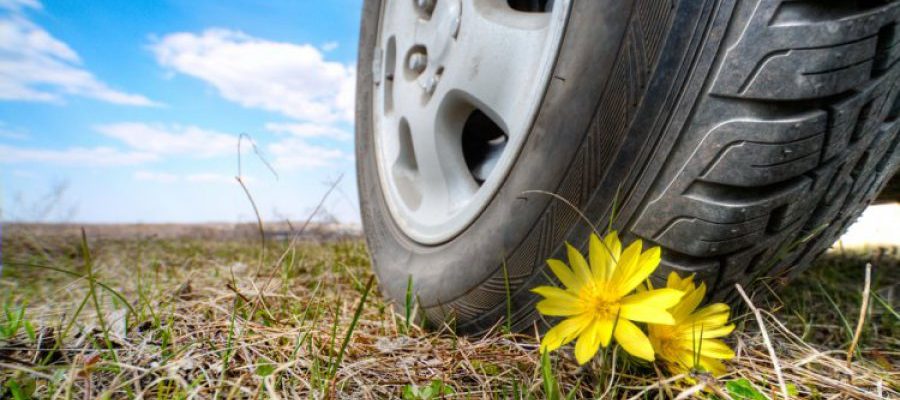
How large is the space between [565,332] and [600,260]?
11 centimetres

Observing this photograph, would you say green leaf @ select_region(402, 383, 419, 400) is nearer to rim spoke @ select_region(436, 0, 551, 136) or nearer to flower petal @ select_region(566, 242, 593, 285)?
flower petal @ select_region(566, 242, 593, 285)

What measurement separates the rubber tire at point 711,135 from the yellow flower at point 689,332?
7cm

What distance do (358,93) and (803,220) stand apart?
58.6 inches

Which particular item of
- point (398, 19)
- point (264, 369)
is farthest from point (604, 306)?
point (398, 19)

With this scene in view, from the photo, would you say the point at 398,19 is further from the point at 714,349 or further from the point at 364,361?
the point at 714,349

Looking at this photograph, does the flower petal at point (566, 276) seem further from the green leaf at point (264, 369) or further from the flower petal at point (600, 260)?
the green leaf at point (264, 369)

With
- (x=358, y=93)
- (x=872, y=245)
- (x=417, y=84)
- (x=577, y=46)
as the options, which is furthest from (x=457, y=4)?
(x=872, y=245)

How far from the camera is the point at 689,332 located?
81 centimetres

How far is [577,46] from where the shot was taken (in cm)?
90

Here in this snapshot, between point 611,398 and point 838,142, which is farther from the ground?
point 838,142

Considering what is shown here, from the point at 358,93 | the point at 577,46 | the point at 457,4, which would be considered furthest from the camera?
the point at 358,93

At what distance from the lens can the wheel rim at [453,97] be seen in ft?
3.61

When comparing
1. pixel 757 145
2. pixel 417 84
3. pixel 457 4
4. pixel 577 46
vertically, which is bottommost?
pixel 757 145

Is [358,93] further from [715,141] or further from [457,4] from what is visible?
[715,141]
